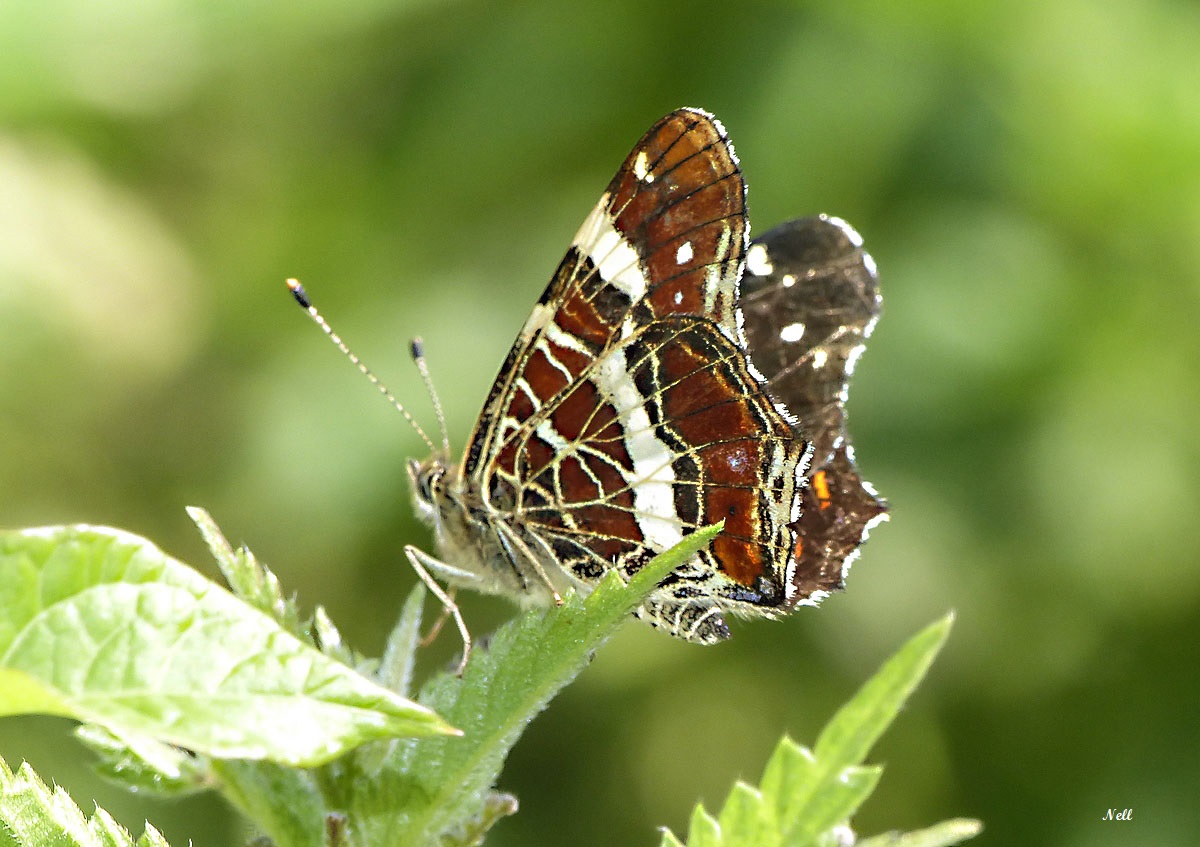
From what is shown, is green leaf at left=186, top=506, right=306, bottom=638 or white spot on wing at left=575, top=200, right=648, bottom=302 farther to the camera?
white spot on wing at left=575, top=200, right=648, bottom=302

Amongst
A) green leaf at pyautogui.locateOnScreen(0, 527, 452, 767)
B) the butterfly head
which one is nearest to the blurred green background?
the butterfly head

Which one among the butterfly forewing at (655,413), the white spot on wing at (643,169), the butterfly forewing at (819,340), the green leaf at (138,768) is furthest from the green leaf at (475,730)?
the butterfly forewing at (819,340)

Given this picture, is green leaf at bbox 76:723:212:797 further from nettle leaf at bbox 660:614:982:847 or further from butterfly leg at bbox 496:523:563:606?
butterfly leg at bbox 496:523:563:606

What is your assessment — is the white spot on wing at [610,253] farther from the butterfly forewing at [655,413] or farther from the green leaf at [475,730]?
the green leaf at [475,730]

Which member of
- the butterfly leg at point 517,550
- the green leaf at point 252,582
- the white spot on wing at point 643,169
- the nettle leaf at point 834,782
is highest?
the white spot on wing at point 643,169

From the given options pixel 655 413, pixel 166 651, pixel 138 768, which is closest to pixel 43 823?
pixel 138 768

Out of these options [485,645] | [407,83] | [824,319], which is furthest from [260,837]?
[407,83]
